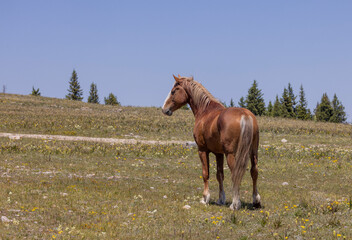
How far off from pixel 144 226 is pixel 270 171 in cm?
1187

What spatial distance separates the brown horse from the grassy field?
3.50 feet

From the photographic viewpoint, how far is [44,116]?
42.6 meters

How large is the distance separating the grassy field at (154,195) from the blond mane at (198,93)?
9.76 ft

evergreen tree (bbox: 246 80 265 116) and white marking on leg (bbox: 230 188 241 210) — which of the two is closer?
white marking on leg (bbox: 230 188 241 210)

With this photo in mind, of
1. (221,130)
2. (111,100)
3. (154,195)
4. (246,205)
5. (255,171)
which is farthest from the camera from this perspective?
(111,100)

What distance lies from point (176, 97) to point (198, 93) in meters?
0.79

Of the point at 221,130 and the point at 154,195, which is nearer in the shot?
the point at 221,130

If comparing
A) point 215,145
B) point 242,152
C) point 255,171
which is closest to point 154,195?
point 215,145

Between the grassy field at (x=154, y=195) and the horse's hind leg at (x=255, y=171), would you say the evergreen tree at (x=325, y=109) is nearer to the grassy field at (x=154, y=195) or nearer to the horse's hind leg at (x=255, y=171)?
the grassy field at (x=154, y=195)

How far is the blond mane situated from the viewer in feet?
40.1

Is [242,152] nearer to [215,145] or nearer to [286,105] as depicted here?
[215,145]

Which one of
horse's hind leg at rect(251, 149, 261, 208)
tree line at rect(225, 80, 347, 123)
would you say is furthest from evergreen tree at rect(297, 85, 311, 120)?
horse's hind leg at rect(251, 149, 261, 208)

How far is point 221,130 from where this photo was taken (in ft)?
34.5

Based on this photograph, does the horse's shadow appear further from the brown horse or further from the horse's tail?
the horse's tail
